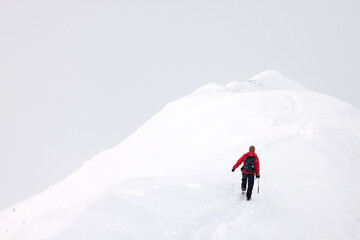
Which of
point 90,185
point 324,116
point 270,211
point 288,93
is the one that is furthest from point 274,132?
point 90,185

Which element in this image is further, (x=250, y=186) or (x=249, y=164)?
(x=249, y=164)

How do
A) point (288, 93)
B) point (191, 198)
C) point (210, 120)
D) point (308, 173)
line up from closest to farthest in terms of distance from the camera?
point (191, 198)
point (308, 173)
point (210, 120)
point (288, 93)

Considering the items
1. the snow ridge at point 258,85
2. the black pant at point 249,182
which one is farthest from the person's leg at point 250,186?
the snow ridge at point 258,85

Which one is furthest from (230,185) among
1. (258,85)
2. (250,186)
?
(258,85)

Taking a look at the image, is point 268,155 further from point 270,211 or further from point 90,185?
point 90,185

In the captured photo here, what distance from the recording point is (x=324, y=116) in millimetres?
32656

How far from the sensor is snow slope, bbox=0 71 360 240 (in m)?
8.84

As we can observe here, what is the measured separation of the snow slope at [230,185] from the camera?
884 cm

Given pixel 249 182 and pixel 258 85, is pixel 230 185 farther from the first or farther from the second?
pixel 258 85

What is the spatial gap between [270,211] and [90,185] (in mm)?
32411

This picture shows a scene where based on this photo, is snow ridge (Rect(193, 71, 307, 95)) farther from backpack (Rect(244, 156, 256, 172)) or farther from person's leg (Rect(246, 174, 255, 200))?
person's leg (Rect(246, 174, 255, 200))

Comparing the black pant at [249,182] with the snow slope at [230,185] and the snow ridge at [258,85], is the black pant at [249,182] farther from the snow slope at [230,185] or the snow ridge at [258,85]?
the snow ridge at [258,85]

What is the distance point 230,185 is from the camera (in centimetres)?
1470

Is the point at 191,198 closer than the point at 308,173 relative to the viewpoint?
Yes
